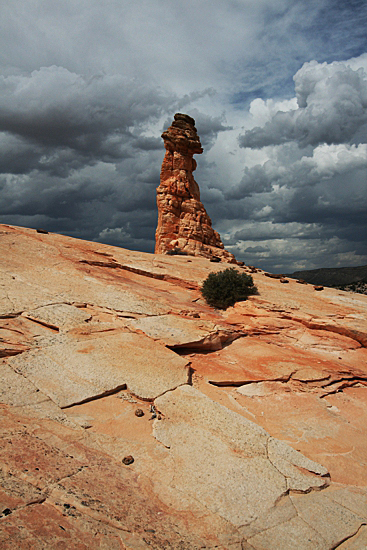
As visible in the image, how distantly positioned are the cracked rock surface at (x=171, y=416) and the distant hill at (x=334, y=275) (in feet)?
236

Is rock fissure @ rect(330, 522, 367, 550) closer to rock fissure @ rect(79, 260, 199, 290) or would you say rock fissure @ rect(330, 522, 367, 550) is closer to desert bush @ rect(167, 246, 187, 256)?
rock fissure @ rect(79, 260, 199, 290)

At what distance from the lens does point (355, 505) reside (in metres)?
5.53

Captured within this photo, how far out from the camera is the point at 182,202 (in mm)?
30688

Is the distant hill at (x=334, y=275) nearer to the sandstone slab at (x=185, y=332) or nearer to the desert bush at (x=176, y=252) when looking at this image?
the desert bush at (x=176, y=252)

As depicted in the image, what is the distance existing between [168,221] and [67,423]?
24877mm

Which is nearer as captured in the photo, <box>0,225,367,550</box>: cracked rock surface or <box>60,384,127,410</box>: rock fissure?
<box>0,225,367,550</box>: cracked rock surface

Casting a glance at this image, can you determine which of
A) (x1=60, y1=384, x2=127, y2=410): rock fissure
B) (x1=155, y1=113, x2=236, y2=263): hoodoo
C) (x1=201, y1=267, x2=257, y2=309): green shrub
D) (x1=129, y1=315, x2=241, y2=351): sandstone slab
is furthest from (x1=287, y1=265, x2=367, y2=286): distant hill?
(x1=60, y1=384, x2=127, y2=410): rock fissure

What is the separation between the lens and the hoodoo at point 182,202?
29094 millimetres

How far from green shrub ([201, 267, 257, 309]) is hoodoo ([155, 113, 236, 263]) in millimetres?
14012

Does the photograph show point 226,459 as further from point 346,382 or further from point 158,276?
point 158,276

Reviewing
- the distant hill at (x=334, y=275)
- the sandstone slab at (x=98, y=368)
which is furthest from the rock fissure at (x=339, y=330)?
the distant hill at (x=334, y=275)

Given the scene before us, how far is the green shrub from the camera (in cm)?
1321

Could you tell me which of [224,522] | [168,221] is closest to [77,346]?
[224,522]

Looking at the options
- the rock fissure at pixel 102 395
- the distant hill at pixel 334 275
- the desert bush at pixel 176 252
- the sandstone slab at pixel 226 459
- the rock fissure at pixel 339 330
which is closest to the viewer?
the sandstone slab at pixel 226 459
